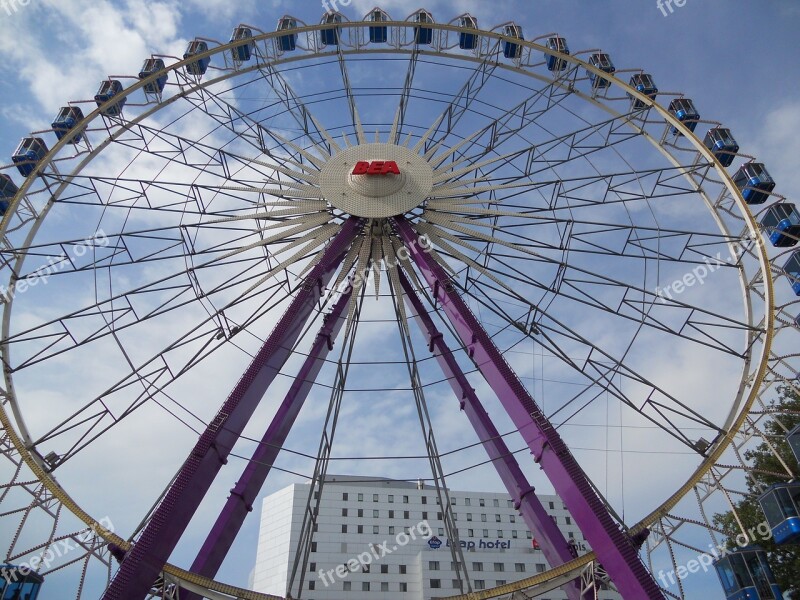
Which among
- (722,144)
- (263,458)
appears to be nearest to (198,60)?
(263,458)

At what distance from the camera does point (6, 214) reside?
21.8m

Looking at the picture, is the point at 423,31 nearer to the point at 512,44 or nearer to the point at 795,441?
the point at 512,44

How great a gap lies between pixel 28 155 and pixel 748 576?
31.4 m

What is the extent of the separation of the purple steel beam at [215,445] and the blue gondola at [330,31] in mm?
10430

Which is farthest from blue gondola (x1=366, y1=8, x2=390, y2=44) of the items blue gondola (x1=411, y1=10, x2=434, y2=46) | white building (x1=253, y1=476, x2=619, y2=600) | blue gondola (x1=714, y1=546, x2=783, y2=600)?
white building (x1=253, y1=476, x2=619, y2=600)

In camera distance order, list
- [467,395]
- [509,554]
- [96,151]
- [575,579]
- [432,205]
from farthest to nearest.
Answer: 1. [509,554]
2. [96,151]
3. [432,205]
4. [467,395]
5. [575,579]

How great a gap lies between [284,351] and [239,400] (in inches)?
95.3

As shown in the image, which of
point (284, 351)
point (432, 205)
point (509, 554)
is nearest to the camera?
point (284, 351)

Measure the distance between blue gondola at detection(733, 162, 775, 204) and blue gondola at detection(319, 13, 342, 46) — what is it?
18.3 m

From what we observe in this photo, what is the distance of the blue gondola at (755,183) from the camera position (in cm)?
2445

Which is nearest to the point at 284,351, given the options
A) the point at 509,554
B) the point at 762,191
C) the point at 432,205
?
the point at 432,205

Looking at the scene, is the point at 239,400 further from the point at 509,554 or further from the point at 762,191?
the point at 509,554

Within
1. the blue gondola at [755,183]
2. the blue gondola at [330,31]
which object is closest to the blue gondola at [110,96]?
the blue gondola at [330,31]

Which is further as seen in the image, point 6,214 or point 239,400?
point 6,214
